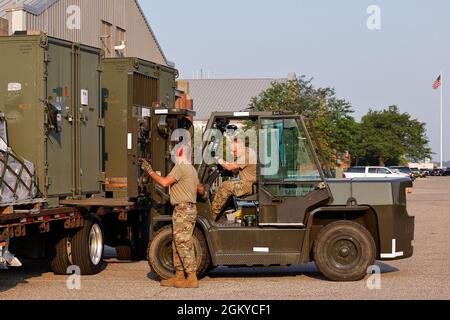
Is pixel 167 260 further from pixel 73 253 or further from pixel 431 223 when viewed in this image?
pixel 431 223

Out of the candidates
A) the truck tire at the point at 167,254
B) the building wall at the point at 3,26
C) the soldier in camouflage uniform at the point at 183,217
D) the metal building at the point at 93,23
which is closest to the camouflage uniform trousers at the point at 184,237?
the soldier in camouflage uniform at the point at 183,217

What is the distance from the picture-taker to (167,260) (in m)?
11.7

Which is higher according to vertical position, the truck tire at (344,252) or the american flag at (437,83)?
the american flag at (437,83)

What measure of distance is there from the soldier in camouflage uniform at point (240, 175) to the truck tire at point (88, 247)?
6.50 ft

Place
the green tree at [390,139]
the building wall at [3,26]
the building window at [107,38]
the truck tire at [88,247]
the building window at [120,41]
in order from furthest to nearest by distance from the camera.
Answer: the green tree at [390,139] → the building window at [120,41] → the building window at [107,38] → the building wall at [3,26] → the truck tire at [88,247]

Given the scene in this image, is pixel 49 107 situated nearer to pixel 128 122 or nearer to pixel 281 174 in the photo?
pixel 128 122

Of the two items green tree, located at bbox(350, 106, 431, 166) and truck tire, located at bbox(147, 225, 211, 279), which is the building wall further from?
A: green tree, located at bbox(350, 106, 431, 166)

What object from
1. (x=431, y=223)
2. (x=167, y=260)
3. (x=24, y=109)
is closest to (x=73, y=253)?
(x=167, y=260)

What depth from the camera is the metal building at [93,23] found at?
1089 inches

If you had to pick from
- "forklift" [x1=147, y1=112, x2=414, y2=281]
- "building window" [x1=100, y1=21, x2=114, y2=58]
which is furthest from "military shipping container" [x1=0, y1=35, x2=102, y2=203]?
"building window" [x1=100, y1=21, x2=114, y2=58]

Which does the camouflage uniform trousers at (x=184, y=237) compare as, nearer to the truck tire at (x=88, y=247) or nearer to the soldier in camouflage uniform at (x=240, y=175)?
the soldier in camouflage uniform at (x=240, y=175)

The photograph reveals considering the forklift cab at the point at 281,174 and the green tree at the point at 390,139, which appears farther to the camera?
the green tree at the point at 390,139

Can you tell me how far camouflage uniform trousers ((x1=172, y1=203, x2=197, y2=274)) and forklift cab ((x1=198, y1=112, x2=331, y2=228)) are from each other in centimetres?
73

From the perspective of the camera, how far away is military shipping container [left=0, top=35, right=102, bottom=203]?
36.4ft
